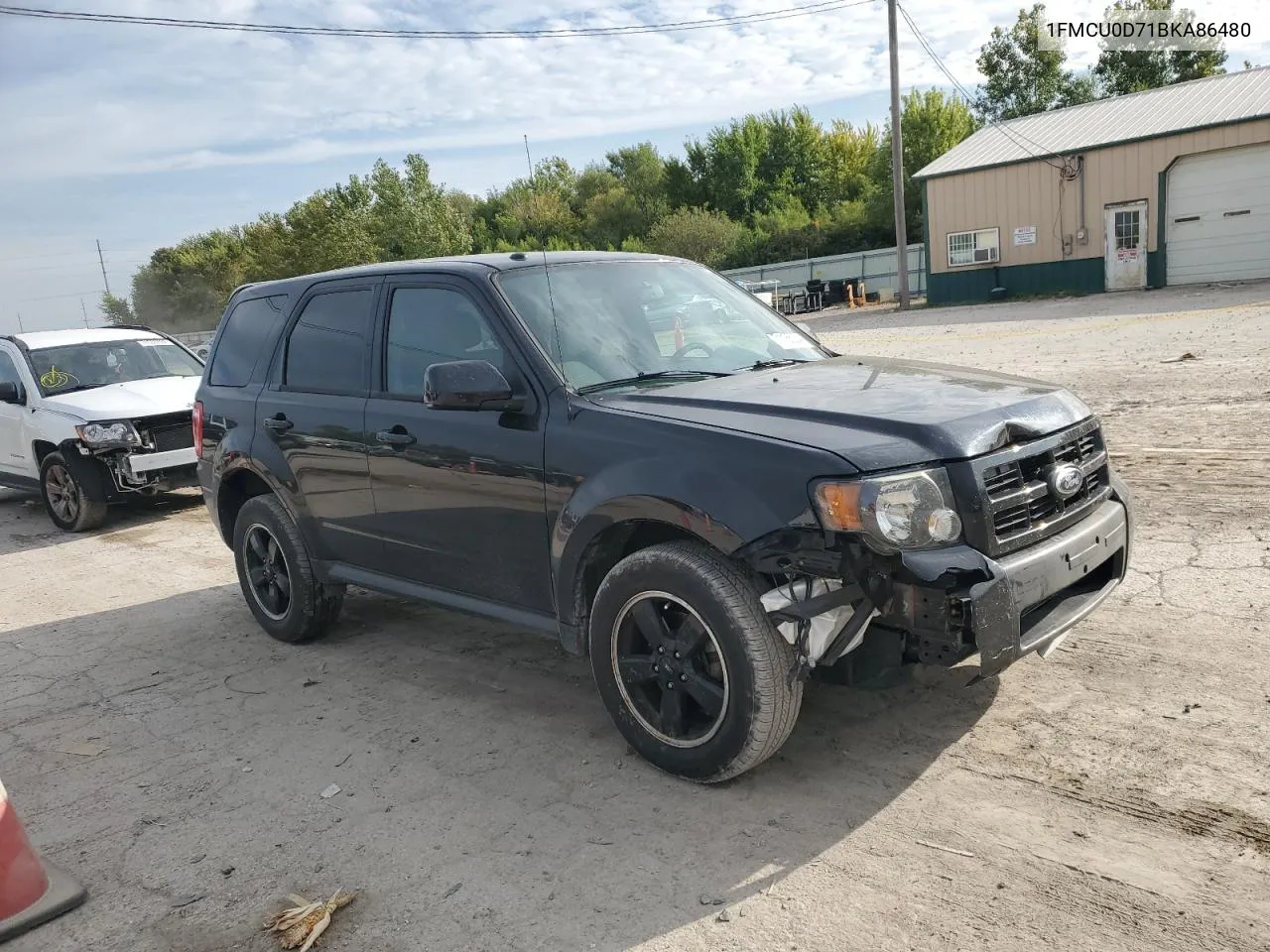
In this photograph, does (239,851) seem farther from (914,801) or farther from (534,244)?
(534,244)

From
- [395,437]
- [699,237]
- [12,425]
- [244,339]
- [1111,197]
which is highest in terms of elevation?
[699,237]

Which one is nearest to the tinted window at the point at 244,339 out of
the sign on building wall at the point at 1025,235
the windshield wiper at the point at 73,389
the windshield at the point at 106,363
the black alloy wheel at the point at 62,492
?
the black alloy wheel at the point at 62,492

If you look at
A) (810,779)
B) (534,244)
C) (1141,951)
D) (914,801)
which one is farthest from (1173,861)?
(534,244)

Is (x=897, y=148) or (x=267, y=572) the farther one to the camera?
(x=897, y=148)

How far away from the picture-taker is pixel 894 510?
307cm

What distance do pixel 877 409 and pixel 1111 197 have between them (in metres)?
27.1

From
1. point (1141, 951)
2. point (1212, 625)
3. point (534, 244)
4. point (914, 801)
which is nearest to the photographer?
point (1141, 951)

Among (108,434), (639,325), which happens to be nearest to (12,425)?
(108,434)

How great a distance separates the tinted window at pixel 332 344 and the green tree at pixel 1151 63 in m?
51.9

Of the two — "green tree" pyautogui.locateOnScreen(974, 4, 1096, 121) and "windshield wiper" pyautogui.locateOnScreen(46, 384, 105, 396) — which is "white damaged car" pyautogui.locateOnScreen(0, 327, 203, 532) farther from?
"green tree" pyautogui.locateOnScreen(974, 4, 1096, 121)

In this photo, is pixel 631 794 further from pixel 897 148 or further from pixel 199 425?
pixel 897 148

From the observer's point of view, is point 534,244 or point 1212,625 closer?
point 1212,625

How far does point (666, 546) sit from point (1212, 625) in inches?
105

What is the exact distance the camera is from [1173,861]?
289cm
